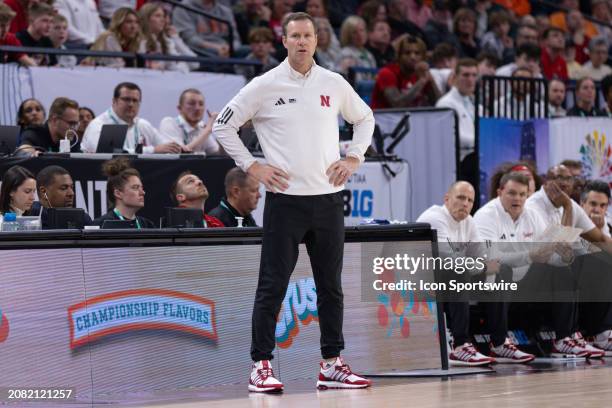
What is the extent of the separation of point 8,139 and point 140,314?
3587mm

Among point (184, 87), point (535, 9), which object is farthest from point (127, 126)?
point (535, 9)

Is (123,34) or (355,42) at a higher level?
(355,42)

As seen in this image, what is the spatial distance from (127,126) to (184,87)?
2.41 metres

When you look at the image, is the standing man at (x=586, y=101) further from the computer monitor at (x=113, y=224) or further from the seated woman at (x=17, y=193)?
the computer monitor at (x=113, y=224)

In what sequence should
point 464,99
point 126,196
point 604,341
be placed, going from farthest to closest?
point 464,99 → point 604,341 → point 126,196

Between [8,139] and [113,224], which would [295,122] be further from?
[8,139]

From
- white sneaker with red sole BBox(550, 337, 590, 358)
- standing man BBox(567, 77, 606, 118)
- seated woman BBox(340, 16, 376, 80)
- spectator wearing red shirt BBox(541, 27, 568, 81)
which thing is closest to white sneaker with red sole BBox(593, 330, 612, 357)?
white sneaker with red sole BBox(550, 337, 590, 358)

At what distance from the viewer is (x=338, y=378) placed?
7398 mm

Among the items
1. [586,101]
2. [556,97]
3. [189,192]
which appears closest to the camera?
[189,192]

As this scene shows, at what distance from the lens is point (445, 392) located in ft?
23.5

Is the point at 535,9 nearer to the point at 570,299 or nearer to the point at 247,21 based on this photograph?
the point at 247,21

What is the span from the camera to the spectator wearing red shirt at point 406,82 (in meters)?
14.6

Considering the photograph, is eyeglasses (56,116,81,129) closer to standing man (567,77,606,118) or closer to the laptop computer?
the laptop computer

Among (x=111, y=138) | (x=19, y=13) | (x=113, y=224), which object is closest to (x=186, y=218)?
(x=113, y=224)
